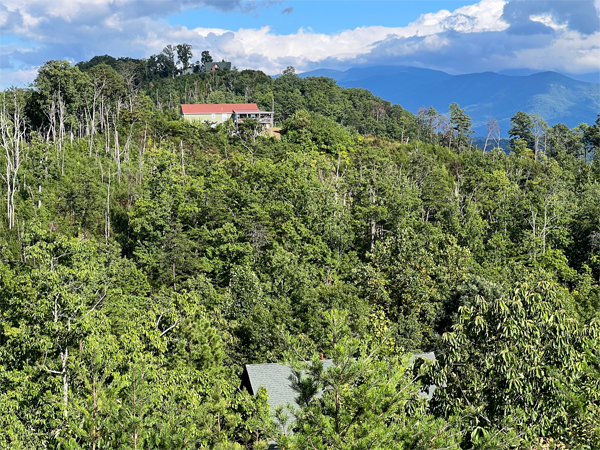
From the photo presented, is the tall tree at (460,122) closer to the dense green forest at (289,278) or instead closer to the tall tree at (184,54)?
the dense green forest at (289,278)

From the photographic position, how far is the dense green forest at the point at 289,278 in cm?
963

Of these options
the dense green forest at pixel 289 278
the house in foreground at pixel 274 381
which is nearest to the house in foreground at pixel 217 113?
the dense green forest at pixel 289 278

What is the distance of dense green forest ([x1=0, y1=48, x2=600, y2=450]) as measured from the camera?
9.63m


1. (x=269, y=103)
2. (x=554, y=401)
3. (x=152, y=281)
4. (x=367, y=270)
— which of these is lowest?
(x=152, y=281)

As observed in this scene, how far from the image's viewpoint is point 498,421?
32.0ft

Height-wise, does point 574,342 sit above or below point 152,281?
above

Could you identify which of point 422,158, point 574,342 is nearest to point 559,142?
point 422,158

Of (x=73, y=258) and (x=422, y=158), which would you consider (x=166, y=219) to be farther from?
(x=422, y=158)

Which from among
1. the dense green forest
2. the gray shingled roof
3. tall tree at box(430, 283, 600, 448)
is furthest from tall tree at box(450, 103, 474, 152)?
tall tree at box(430, 283, 600, 448)

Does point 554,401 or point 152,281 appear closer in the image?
point 554,401

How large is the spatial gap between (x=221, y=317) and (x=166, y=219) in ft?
50.4

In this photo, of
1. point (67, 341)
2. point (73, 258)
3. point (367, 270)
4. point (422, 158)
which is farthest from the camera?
point (422, 158)

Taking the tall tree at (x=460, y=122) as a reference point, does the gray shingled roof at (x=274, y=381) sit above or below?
below

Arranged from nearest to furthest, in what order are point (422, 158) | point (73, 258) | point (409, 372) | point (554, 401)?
point (554, 401) < point (409, 372) < point (73, 258) < point (422, 158)
